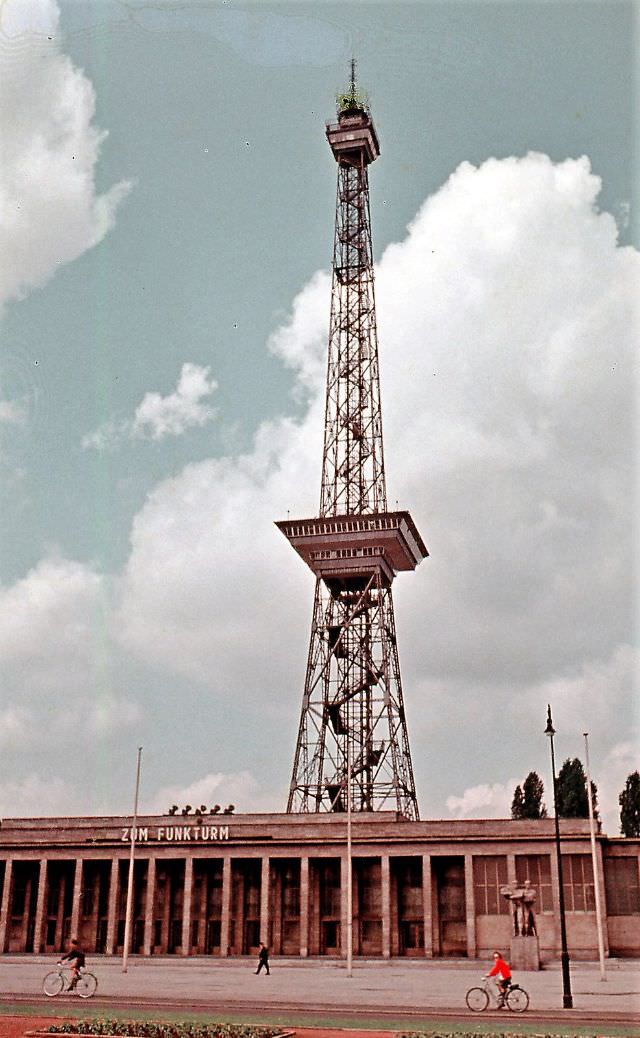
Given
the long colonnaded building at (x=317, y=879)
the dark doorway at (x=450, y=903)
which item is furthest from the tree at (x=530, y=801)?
the dark doorway at (x=450, y=903)

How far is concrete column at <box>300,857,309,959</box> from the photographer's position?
7688 cm

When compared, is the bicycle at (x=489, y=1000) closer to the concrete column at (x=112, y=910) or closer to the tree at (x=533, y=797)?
the concrete column at (x=112, y=910)

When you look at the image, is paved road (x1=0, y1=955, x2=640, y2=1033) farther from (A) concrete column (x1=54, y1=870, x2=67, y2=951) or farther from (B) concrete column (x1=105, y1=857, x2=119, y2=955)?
(A) concrete column (x1=54, y1=870, x2=67, y2=951)

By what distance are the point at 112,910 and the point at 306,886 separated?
15.5 meters

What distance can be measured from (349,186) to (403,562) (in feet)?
160

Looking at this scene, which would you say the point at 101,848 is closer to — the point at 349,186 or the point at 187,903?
the point at 187,903

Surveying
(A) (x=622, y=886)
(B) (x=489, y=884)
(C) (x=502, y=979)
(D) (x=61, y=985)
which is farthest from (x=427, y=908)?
(C) (x=502, y=979)

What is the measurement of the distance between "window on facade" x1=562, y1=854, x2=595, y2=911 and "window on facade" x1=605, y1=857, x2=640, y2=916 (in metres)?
1.97

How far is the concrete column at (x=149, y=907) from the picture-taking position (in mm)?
79250

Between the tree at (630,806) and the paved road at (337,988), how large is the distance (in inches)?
2098

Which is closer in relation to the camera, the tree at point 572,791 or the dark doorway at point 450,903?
the dark doorway at point 450,903

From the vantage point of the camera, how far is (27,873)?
8831cm

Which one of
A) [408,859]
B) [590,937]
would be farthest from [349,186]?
[590,937]

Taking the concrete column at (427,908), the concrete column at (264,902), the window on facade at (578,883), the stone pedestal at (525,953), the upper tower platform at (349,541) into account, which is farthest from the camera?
the upper tower platform at (349,541)
